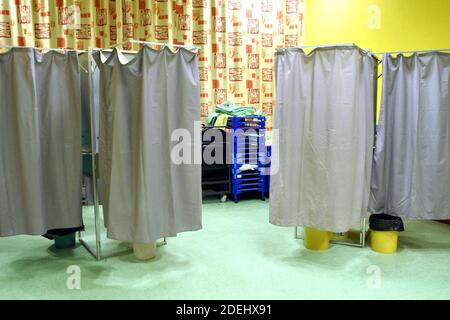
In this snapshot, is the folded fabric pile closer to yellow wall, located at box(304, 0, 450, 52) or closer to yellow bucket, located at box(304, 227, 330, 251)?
yellow wall, located at box(304, 0, 450, 52)

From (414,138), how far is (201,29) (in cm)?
343

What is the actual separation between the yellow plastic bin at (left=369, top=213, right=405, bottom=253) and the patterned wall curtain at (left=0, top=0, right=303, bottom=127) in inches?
122

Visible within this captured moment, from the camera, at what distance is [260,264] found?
316 cm

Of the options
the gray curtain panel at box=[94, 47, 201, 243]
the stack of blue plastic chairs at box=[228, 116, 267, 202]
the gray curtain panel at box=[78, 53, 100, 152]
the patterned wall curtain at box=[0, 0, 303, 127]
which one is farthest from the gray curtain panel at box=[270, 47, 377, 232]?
the patterned wall curtain at box=[0, 0, 303, 127]

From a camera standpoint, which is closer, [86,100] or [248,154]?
[86,100]

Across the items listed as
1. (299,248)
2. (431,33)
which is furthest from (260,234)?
(431,33)

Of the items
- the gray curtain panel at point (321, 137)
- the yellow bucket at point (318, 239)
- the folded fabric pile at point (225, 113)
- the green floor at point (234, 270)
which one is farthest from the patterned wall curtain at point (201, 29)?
the yellow bucket at point (318, 239)

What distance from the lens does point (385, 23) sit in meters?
4.90

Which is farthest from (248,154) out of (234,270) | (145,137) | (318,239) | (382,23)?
(145,137)

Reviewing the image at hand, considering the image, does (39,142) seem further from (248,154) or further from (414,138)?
(414,138)

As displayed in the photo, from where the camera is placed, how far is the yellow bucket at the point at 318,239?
3.48 meters

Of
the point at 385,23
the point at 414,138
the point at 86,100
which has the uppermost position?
the point at 385,23

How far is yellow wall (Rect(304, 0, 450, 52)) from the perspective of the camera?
4391 mm

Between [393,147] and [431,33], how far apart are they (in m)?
1.79
